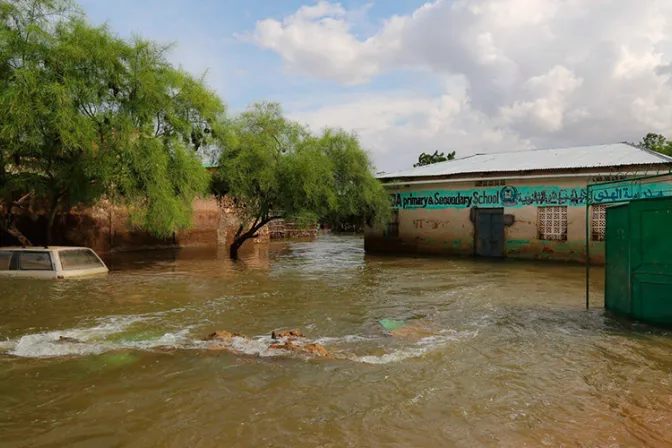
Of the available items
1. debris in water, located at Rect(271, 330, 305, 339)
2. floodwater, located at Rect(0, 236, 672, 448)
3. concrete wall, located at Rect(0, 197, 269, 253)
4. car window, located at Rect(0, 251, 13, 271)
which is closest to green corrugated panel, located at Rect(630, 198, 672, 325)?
floodwater, located at Rect(0, 236, 672, 448)

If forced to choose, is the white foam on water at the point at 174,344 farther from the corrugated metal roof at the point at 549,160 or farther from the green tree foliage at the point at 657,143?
the green tree foliage at the point at 657,143

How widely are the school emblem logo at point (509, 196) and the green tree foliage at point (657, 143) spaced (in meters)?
24.0

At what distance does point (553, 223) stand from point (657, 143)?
28.9 meters

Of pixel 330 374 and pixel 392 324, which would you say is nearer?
pixel 330 374

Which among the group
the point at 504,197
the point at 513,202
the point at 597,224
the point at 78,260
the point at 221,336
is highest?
the point at 504,197

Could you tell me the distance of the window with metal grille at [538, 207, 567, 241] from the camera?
58.8ft

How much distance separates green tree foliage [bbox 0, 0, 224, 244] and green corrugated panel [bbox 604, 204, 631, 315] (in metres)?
11.5

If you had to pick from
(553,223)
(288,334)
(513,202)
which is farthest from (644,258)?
(513,202)

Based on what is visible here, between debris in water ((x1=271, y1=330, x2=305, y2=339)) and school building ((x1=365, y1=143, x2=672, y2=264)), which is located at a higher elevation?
school building ((x1=365, y1=143, x2=672, y2=264))

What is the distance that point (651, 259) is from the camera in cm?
684

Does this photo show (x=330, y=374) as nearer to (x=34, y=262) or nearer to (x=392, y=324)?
(x=392, y=324)

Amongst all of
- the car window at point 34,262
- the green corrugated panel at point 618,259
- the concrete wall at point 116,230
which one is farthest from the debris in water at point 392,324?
the concrete wall at point 116,230

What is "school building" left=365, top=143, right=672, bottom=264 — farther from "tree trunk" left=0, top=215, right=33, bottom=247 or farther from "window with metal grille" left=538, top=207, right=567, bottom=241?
"tree trunk" left=0, top=215, right=33, bottom=247

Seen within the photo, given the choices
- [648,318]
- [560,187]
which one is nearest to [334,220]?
[560,187]
